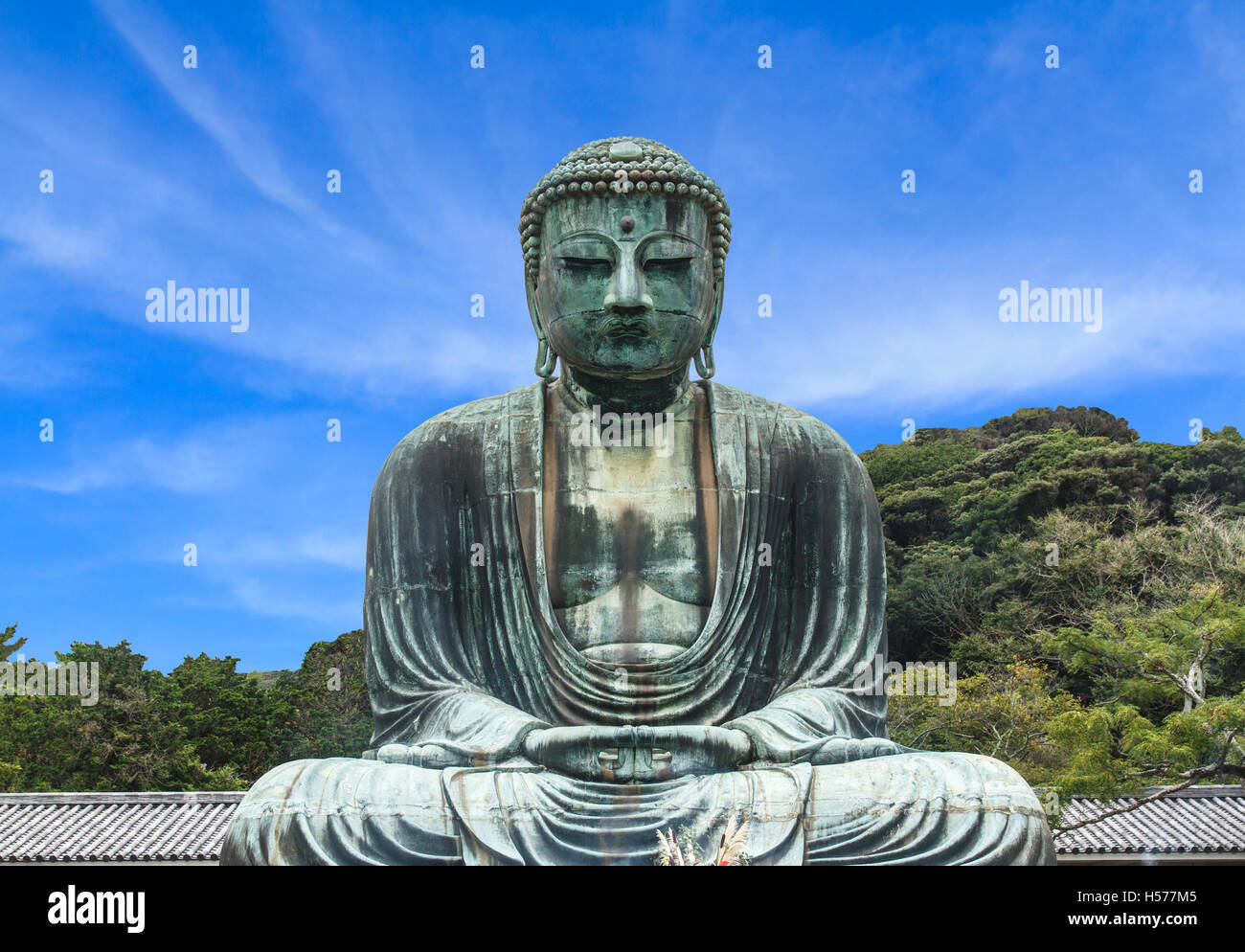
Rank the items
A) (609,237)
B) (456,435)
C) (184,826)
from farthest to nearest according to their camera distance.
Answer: (184,826) < (456,435) < (609,237)

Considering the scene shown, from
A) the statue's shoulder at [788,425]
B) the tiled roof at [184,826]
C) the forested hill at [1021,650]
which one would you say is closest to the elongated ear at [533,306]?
the statue's shoulder at [788,425]

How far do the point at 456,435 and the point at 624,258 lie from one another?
1.25m

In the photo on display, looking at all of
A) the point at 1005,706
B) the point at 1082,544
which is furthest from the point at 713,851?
the point at 1082,544

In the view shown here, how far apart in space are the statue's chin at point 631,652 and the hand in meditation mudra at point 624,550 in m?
0.03

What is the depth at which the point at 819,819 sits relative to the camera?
5.68m

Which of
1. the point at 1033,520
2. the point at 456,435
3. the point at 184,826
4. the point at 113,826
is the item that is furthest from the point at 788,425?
the point at 1033,520

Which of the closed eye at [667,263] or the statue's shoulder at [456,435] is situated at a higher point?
the closed eye at [667,263]

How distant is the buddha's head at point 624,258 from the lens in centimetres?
706

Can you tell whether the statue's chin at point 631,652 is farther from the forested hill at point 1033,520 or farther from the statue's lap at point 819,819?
the forested hill at point 1033,520

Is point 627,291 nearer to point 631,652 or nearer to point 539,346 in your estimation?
point 539,346

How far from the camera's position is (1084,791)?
1734cm

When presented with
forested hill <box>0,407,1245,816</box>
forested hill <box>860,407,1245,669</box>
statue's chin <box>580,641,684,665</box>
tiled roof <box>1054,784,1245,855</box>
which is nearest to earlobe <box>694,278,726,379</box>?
statue's chin <box>580,641,684,665</box>

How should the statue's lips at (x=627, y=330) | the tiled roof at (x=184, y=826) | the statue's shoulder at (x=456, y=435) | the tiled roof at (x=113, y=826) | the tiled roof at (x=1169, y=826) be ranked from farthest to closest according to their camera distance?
the tiled roof at (x=113, y=826) → the tiled roof at (x=184, y=826) → the tiled roof at (x=1169, y=826) → the statue's shoulder at (x=456, y=435) → the statue's lips at (x=627, y=330)

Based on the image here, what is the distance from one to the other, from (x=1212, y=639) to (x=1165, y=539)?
1101 cm
